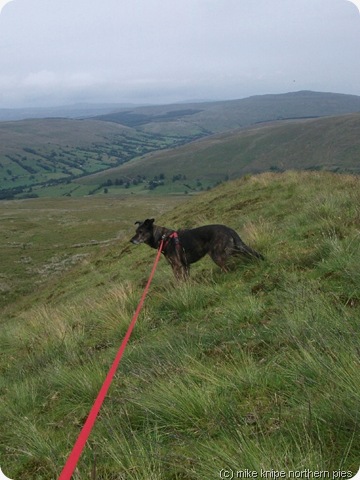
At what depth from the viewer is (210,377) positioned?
3.67 meters

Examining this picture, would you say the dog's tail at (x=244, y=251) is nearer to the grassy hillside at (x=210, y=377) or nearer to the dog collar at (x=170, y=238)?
the grassy hillside at (x=210, y=377)

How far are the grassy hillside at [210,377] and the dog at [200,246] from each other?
Result: 34 centimetres

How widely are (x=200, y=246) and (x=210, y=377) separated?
194 inches

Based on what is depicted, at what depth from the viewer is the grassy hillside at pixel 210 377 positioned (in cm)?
268

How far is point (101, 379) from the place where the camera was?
454 cm

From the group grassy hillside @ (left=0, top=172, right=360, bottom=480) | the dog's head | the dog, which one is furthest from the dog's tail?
the dog's head

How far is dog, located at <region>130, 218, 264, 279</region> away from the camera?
308 inches

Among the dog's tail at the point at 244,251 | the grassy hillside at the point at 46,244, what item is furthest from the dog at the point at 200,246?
the grassy hillside at the point at 46,244

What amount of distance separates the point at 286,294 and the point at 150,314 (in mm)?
2524

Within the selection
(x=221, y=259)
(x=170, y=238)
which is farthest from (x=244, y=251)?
(x=170, y=238)

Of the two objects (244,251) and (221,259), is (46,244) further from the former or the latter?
(244,251)

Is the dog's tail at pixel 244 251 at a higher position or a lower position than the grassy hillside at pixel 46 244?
higher

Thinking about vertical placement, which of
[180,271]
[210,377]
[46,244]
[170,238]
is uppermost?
[170,238]

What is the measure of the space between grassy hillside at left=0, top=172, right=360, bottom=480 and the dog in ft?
1.10
